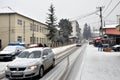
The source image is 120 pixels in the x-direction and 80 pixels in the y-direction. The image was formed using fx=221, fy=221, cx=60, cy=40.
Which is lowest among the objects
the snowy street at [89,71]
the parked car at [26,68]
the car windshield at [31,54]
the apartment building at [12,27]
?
the snowy street at [89,71]

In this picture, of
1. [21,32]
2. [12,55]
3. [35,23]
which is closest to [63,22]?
[35,23]

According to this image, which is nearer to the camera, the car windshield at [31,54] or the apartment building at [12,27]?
the car windshield at [31,54]

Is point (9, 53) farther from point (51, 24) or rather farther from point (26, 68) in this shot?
point (51, 24)

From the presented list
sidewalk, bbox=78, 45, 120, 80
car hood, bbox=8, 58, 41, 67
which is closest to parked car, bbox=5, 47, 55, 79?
car hood, bbox=8, 58, 41, 67

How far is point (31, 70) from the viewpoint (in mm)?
11469

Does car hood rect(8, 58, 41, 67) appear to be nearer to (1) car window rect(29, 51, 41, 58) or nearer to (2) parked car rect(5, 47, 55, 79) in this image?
(2) parked car rect(5, 47, 55, 79)

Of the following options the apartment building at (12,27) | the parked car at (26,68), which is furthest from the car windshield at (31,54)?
the apartment building at (12,27)

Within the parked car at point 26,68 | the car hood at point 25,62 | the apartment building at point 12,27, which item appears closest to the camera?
the parked car at point 26,68

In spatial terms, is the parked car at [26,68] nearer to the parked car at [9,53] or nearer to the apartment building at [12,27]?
the parked car at [9,53]

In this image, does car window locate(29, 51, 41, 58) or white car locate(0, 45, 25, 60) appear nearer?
car window locate(29, 51, 41, 58)

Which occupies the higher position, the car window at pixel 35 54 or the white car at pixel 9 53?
the car window at pixel 35 54

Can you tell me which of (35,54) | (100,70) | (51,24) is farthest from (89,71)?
(51,24)

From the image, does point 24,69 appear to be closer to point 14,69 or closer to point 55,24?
point 14,69

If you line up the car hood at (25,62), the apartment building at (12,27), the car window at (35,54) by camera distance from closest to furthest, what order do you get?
1. the car hood at (25,62)
2. the car window at (35,54)
3. the apartment building at (12,27)
